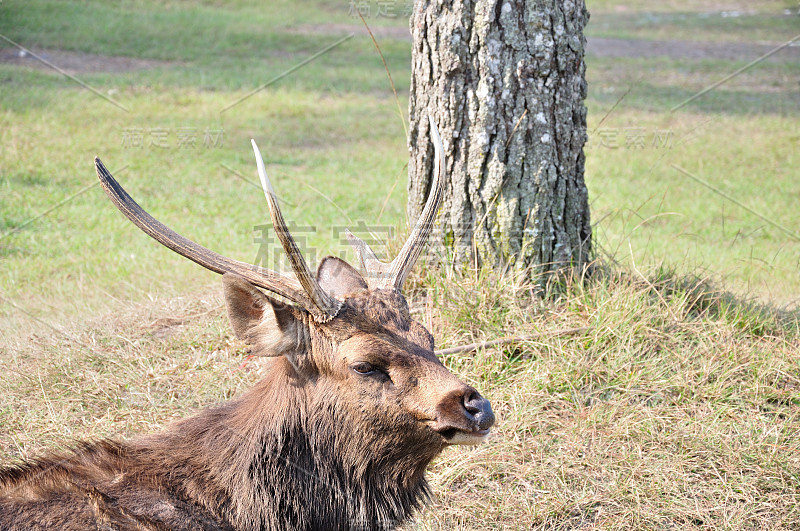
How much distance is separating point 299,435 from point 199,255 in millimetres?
788

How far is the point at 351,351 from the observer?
281 centimetres

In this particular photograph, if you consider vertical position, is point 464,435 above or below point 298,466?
above

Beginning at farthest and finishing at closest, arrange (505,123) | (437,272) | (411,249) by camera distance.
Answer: (437,272) → (505,123) → (411,249)

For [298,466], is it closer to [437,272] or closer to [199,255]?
[199,255]

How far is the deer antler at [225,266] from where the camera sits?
9.33 feet

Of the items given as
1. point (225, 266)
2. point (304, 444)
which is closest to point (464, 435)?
point (304, 444)

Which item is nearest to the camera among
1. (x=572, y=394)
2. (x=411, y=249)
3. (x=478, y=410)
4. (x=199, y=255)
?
(x=478, y=410)

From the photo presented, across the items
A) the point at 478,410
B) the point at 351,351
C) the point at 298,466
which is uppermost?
the point at 351,351

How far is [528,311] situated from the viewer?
4.73 meters

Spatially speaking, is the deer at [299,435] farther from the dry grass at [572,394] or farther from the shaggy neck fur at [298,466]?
the dry grass at [572,394]

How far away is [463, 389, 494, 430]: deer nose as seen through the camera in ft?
8.64

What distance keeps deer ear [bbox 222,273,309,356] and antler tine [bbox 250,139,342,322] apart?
0.33 feet

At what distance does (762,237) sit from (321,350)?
23.3 ft

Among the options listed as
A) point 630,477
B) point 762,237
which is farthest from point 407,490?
point 762,237
